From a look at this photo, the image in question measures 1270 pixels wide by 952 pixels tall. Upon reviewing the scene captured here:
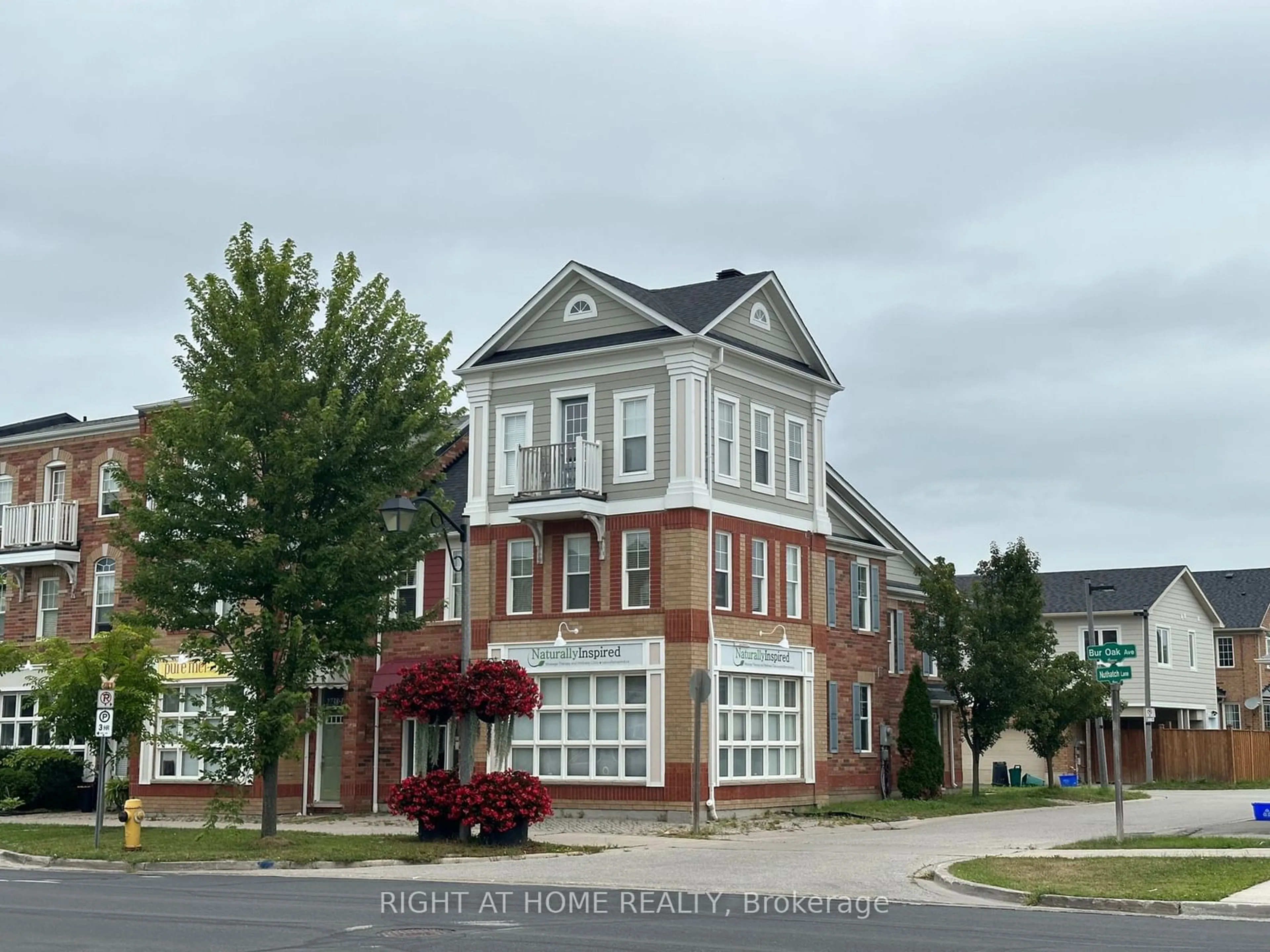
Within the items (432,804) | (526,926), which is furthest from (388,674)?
(526,926)

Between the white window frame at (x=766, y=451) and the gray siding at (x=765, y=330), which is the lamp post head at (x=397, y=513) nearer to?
the gray siding at (x=765, y=330)

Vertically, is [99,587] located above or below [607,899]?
above

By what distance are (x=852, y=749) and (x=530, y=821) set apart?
15.4 meters

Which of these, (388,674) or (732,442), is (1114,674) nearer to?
(732,442)

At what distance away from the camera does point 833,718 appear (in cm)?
A: 3750

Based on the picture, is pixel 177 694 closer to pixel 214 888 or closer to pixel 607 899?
pixel 214 888

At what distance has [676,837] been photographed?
2814 centimetres

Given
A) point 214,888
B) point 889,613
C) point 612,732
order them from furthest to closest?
point 889,613 < point 612,732 < point 214,888

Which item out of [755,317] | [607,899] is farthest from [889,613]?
[607,899]

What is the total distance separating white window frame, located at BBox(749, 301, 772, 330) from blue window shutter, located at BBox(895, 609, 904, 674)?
1100 cm

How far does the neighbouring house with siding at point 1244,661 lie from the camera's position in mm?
67188

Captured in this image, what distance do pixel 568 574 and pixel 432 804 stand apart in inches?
366

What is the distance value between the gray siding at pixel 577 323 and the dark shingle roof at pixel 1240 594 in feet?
145

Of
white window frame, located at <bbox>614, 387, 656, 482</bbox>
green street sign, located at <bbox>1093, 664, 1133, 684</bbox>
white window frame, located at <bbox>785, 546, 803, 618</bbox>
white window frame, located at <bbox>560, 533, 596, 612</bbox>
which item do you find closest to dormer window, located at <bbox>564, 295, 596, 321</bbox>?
white window frame, located at <bbox>614, 387, 656, 482</bbox>
